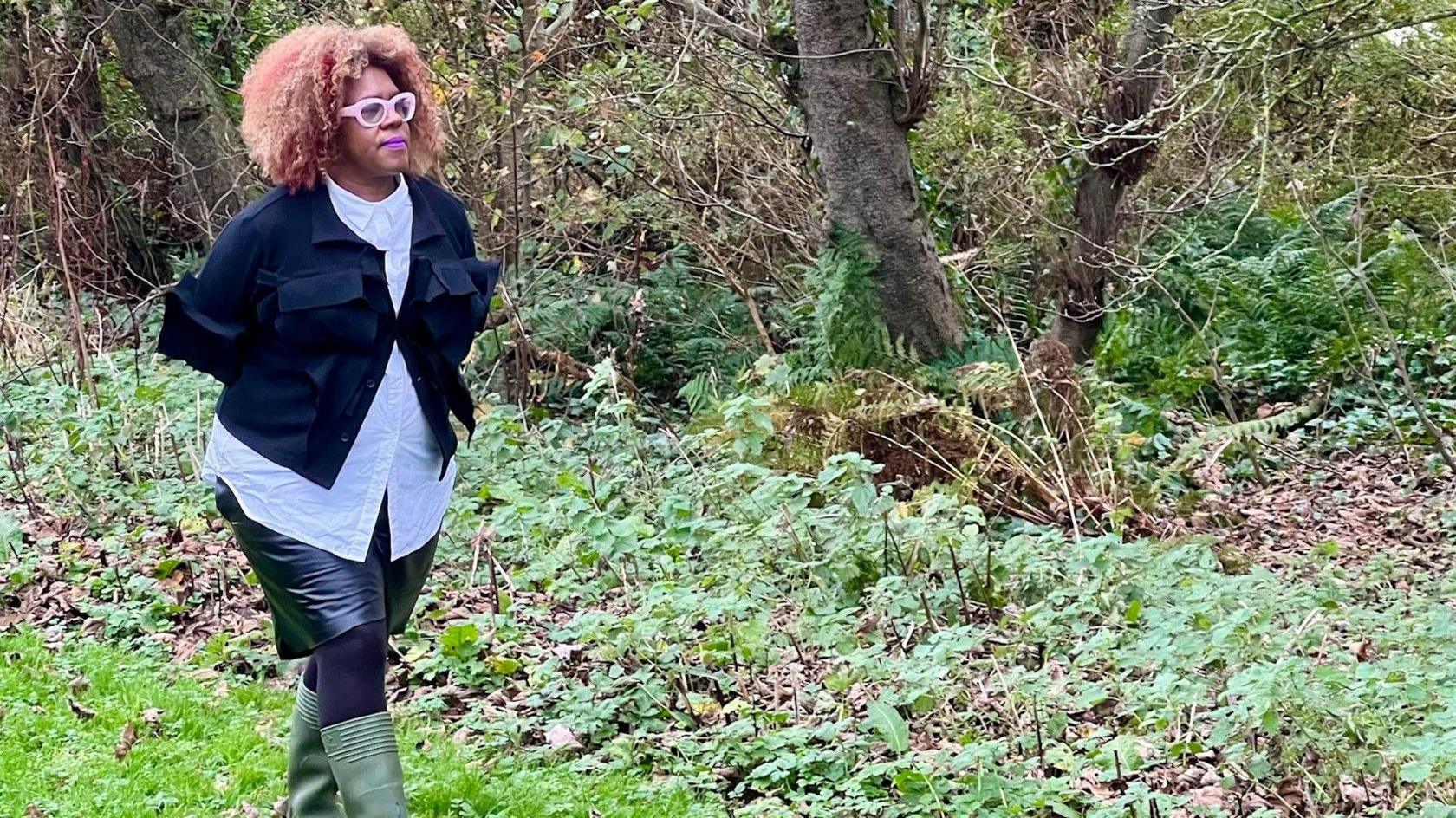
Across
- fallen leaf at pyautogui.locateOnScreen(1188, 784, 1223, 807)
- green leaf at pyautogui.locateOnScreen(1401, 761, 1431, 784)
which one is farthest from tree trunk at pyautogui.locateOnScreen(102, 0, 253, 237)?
green leaf at pyautogui.locateOnScreen(1401, 761, 1431, 784)

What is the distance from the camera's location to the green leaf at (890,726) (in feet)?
14.4

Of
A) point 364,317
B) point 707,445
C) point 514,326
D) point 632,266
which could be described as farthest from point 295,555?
point 632,266

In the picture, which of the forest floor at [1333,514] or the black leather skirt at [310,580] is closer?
the black leather skirt at [310,580]

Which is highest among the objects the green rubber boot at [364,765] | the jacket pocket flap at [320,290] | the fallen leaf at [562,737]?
the jacket pocket flap at [320,290]

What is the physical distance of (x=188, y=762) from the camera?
4738 millimetres

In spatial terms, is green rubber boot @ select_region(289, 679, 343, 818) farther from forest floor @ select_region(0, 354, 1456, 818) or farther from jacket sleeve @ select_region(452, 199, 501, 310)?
jacket sleeve @ select_region(452, 199, 501, 310)

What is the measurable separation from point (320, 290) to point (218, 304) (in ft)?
0.81

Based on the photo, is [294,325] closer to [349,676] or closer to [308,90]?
[308,90]

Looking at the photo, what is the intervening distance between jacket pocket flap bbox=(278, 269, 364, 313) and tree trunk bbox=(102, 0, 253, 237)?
371 inches

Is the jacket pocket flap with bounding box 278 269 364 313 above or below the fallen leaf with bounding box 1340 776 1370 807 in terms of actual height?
above

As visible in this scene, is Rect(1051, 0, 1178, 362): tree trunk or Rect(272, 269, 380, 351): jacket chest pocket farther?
Rect(1051, 0, 1178, 362): tree trunk

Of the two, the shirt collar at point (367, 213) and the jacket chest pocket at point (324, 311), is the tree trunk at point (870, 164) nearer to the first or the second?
the shirt collar at point (367, 213)

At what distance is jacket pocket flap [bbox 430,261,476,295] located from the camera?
12.1 ft

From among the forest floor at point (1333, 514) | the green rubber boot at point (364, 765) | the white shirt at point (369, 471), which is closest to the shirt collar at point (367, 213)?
the white shirt at point (369, 471)
